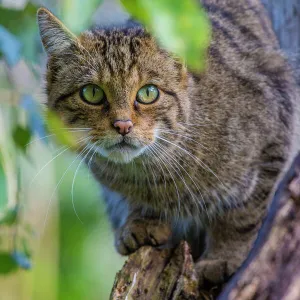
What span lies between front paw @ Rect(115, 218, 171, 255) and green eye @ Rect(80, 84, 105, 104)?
2.20 ft

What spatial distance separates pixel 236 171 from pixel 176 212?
0.32 m

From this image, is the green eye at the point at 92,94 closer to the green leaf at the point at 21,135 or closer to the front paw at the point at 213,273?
the green leaf at the point at 21,135

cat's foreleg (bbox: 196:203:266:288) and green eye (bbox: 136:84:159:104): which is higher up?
green eye (bbox: 136:84:159:104)

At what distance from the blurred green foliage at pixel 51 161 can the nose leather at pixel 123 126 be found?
0.76 ft

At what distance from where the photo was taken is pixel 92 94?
218 cm

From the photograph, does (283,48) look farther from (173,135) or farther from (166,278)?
(166,278)

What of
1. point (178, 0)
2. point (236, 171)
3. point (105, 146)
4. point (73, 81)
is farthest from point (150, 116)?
point (178, 0)

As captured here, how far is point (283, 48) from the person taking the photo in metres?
3.01

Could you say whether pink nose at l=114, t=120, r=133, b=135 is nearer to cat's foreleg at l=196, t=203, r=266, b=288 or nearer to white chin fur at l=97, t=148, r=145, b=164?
white chin fur at l=97, t=148, r=145, b=164

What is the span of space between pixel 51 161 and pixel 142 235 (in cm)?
50

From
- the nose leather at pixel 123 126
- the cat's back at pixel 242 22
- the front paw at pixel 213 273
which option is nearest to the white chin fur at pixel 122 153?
the nose leather at pixel 123 126

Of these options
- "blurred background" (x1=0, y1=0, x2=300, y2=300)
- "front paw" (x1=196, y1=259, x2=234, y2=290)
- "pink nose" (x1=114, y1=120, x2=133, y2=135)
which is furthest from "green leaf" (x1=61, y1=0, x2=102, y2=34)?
"front paw" (x1=196, y1=259, x2=234, y2=290)

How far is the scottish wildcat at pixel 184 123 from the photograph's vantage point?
214cm

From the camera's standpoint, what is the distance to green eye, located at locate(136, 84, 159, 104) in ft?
7.04
